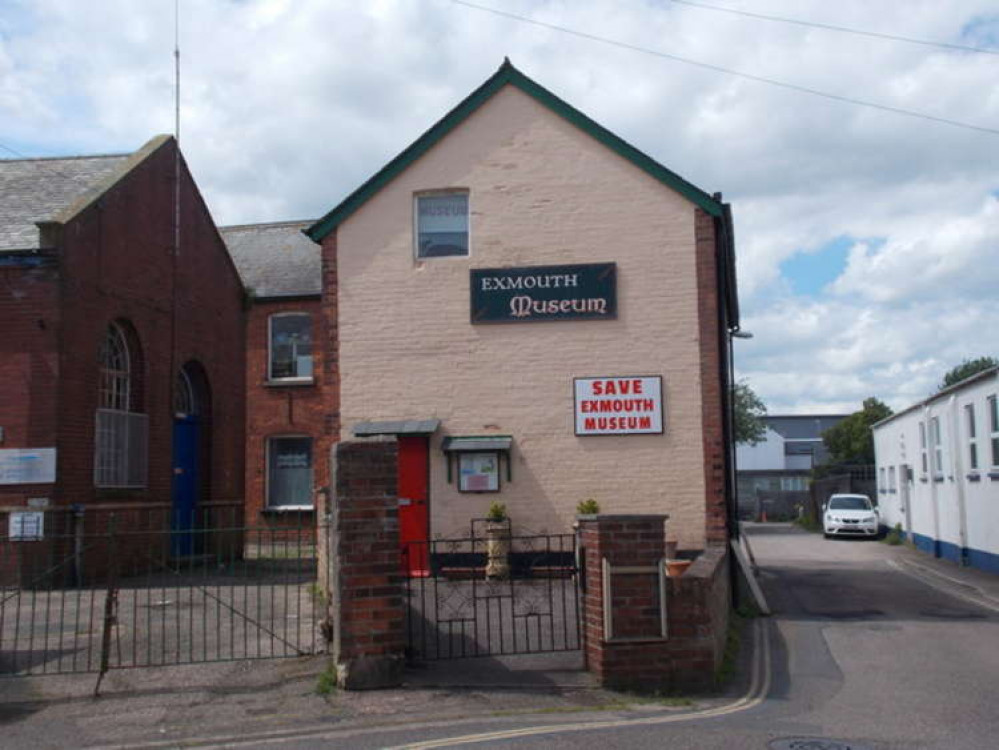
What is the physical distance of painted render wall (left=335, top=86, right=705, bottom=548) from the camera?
15.5m

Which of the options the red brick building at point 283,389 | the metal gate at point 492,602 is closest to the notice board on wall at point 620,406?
the metal gate at point 492,602

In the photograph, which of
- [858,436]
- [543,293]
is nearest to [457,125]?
[543,293]

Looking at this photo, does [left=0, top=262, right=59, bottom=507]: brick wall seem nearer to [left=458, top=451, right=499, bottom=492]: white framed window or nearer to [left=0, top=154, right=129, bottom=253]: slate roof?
[left=0, top=154, right=129, bottom=253]: slate roof

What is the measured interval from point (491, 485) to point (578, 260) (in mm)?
3594

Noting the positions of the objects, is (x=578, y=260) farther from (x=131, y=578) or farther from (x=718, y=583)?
(x=131, y=578)

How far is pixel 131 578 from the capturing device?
56.8 feet

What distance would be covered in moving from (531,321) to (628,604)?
741 centimetres

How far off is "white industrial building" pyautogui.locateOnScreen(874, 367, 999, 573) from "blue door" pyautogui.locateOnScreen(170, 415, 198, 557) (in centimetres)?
1489

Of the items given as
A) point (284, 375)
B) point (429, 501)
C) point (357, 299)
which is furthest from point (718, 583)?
point (284, 375)

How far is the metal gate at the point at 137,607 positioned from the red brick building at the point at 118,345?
361 millimetres

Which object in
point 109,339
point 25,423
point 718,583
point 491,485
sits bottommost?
point 718,583

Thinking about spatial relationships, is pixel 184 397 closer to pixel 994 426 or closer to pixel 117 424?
pixel 117 424

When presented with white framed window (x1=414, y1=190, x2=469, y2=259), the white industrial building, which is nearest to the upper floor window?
the white industrial building

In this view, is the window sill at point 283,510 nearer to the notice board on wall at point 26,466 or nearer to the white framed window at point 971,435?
the notice board on wall at point 26,466
